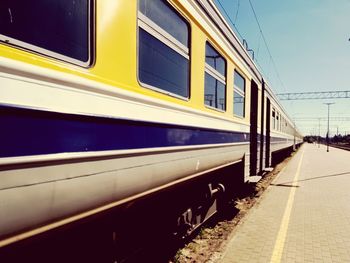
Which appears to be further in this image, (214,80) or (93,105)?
(214,80)

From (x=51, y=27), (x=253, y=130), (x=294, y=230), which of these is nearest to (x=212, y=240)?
(x=294, y=230)

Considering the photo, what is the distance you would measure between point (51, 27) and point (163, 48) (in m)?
1.45

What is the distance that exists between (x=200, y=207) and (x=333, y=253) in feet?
6.54

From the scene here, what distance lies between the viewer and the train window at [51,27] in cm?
184

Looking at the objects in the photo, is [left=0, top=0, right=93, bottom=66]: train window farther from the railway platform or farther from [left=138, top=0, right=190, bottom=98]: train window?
the railway platform

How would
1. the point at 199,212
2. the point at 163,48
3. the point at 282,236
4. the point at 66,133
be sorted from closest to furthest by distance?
the point at 66,133 < the point at 163,48 < the point at 199,212 < the point at 282,236

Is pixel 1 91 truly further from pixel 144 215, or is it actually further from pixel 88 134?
pixel 144 215

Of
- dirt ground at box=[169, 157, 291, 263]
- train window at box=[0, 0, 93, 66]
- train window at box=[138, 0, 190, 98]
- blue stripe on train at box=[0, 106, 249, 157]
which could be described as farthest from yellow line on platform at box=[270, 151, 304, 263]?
train window at box=[0, 0, 93, 66]

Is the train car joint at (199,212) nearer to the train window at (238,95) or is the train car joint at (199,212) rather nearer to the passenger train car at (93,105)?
the passenger train car at (93,105)

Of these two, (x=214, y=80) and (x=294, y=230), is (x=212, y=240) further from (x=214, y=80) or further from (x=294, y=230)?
(x=214, y=80)

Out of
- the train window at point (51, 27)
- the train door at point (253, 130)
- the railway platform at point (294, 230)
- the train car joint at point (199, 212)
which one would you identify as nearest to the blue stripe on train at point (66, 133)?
the train window at point (51, 27)

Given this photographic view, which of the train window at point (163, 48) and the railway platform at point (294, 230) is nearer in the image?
the train window at point (163, 48)

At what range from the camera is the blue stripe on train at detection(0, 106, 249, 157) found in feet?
5.61

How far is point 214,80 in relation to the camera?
5.09 m
